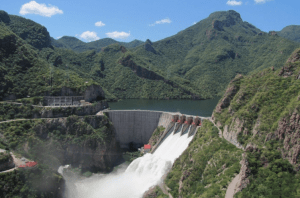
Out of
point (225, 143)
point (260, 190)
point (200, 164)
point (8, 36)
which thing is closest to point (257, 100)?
point (225, 143)

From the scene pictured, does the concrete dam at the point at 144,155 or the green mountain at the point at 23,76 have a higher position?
the green mountain at the point at 23,76

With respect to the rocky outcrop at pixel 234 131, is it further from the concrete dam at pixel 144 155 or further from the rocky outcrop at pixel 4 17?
the rocky outcrop at pixel 4 17

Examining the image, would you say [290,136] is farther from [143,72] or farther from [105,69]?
[105,69]

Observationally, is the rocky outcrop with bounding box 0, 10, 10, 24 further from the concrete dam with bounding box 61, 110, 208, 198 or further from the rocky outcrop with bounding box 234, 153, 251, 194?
the rocky outcrop with bounding box 234, 153, 251, 194

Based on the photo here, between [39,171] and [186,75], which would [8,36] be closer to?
[39,171]

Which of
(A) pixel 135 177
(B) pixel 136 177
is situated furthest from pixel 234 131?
(A) pixel 135 177

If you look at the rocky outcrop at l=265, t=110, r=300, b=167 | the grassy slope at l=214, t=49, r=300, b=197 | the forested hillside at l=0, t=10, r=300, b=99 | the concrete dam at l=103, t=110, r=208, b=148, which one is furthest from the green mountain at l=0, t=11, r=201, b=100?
the rocky outcrop at l=265, t=110, r=300, b=167

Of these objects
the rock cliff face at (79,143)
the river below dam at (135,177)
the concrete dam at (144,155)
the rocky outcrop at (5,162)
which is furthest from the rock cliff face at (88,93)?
the rocky outcrop at (5,162)
